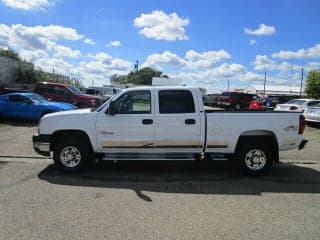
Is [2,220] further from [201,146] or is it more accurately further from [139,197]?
[201,146]

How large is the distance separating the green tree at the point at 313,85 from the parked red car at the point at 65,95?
24.8m

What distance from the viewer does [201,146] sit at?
8320 mm

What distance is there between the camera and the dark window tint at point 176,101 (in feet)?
27.3

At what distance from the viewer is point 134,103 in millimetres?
8422

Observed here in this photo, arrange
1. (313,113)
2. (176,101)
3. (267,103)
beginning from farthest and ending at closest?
(267,103)
(313,113)
(176,101)

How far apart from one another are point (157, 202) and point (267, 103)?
88.5 ft

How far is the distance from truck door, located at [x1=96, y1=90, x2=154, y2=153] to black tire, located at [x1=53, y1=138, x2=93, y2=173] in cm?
36

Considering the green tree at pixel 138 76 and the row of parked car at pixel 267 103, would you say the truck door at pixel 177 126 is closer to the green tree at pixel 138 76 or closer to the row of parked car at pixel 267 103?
the row of parked car at pixel 267 103

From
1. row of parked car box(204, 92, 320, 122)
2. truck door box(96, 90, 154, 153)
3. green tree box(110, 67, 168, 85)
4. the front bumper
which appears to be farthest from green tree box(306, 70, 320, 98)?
green tree box(110, 67, 168, 85)

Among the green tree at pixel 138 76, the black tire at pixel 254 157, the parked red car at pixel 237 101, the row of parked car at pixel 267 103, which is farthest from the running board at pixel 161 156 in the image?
the green tree at pixel 138 76

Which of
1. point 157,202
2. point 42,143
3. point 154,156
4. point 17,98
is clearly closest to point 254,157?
point 154,156

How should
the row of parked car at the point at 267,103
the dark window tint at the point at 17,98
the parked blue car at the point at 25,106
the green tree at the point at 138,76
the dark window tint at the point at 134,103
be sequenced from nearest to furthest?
the dark window tint at the point at 134,103 → the parked blue car at the point at 25,106 → the dark window tint at the point at 17,98 → the row of parked car at the point at 267,103 → the green tree at the point at 138,76

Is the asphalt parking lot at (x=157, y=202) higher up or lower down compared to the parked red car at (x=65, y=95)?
lower down

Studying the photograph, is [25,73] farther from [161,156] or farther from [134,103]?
[161,156]
